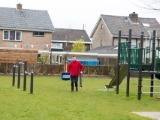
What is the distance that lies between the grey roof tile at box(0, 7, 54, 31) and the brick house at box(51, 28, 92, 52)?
22080 mm

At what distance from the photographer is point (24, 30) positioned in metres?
56.7

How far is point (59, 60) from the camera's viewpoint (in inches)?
2179

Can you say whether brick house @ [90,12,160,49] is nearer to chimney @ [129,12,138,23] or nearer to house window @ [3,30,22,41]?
chimney @ [129,12,138,23]

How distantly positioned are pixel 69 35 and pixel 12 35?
33554 millimetres

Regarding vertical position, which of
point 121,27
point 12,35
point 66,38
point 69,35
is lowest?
point 12,35

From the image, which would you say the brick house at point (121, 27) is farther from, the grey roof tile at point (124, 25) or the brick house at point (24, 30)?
the brick house at point (24, 30)

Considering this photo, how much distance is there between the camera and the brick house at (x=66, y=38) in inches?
3354

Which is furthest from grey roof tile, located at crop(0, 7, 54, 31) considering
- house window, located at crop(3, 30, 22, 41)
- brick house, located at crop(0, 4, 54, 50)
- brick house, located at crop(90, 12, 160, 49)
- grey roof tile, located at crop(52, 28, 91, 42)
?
grey roof tile, located at crop(52, 28, 91, 42)

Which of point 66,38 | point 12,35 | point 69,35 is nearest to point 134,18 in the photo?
point 12,35

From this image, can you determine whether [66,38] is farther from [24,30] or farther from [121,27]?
[24,30]

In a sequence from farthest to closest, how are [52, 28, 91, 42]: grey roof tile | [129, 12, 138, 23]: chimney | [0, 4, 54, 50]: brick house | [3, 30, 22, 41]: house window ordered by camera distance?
[52, 28, 91, 42]: grey roof tile → [129, 12, 138, 23]: chimney → [3, 30, 22, 41]: house window → [0, 4, 54, 50]: brick house

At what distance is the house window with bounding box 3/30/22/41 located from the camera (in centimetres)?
5591

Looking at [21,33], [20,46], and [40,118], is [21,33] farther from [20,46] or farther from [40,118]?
[40,118]

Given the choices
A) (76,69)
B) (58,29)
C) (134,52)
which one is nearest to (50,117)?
(134,52)
